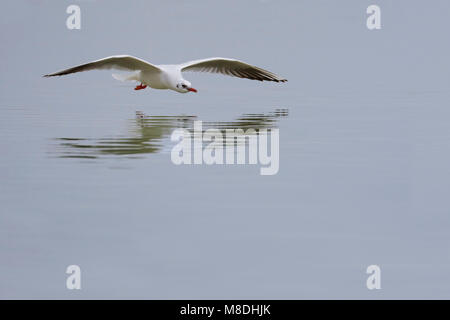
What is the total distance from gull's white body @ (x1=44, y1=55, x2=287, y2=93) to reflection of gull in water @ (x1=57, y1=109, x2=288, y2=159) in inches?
19.4

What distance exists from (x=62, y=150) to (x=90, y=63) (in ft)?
6.90

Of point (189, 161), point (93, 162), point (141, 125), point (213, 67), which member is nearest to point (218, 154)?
point (189, 161)

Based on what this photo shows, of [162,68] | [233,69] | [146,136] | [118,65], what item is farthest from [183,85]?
[233,69]

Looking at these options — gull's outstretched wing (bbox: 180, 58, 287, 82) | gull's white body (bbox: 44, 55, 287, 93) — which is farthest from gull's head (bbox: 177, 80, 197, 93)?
gull's outstretched wing (bbox: 180, 58, 287, 82)

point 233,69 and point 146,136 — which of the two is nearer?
point 146,136

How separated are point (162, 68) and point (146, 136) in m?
1.81

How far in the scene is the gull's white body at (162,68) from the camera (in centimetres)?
1109

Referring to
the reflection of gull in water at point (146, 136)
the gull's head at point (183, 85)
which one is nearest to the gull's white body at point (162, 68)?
the gull's head at point (183, 85)

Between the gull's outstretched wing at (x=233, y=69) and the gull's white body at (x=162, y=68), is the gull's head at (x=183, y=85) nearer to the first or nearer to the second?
the gull's white body at (x=162, y=68)

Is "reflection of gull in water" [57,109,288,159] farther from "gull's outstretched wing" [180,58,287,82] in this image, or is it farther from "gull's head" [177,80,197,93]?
"gull's outstretched wing" [180,58,287,82]

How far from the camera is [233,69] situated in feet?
43.7

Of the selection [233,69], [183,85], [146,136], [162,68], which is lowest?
[146,136]

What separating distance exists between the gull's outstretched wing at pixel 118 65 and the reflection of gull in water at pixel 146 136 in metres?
0.70

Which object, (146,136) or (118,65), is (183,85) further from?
(146,136)
